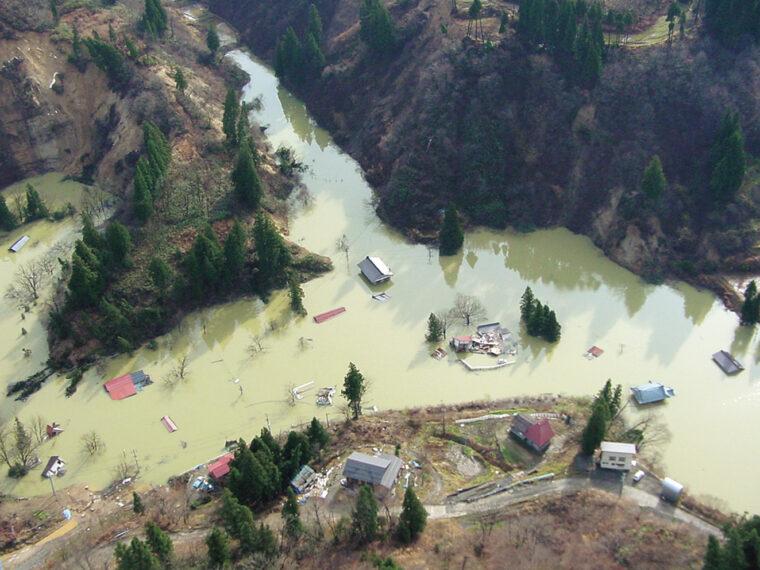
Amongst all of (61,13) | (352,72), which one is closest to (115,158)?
(61,13)

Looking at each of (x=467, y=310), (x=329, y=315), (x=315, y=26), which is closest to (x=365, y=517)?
(x=329, y=315)

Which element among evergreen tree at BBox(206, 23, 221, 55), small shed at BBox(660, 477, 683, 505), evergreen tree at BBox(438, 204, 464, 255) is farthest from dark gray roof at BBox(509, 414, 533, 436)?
evergreen tree at BBox(206, 23, 221, 55)

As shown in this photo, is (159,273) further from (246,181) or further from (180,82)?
(180,82)

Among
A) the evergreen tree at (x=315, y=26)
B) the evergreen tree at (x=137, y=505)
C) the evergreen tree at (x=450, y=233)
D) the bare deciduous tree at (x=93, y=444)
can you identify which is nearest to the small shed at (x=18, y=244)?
the bare deciduous tree at (x=93, y=444)

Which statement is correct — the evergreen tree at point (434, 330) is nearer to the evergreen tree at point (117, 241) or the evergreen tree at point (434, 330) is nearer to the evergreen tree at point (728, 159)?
the evergreen tree at point (117, 241)

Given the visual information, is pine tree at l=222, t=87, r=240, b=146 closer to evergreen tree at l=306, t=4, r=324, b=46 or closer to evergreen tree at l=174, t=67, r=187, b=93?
evergreen tree at l=174, t=67, r=187, b=93

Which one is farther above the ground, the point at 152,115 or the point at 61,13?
the point at 61,13

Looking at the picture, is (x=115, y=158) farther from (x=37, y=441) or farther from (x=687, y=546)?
(x=687, y=546)
